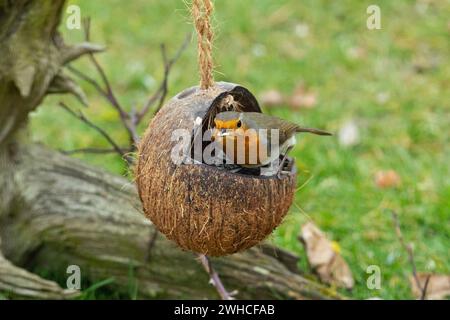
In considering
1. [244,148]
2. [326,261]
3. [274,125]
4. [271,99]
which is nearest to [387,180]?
[326,261]

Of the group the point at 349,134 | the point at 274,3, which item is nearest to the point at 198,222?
the point at 349,134

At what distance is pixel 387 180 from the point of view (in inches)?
174

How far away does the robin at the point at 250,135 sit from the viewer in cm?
243

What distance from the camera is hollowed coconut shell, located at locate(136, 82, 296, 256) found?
237 centimetres

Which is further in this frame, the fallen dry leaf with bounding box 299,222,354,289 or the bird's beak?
the fallen dry leaf with bounding box 299,222,354,289

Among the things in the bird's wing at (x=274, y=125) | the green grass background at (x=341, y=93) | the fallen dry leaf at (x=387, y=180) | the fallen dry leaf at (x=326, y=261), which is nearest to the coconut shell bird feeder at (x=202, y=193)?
the bird's wing at (x=274, y=125)

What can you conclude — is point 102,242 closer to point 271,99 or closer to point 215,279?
point 215,279

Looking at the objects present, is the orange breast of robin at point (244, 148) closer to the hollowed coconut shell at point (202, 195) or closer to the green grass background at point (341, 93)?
the hollowed coconut shell at point (202, 195)

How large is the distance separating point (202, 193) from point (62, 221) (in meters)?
1.33

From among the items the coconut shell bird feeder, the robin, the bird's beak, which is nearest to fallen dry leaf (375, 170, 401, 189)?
the robin

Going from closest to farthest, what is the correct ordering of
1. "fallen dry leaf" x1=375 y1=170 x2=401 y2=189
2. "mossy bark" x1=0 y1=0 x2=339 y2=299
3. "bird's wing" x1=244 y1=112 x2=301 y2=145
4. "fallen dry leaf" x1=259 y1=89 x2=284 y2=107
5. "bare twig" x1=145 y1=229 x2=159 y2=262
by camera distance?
"bird's wing" x1=244 y1=112 x2=301 y2=145 → "mossy bark" x1=0 y1=0 x2=339 y2=299 → "bare twig" x1=145 y1=229 x2=159 y2=262 → "fallen dry leaf" x1=375 y1=170 x2=401 y2=189 → "fallen dry leaf" x1=259 y1=89 x2=284 y2=107

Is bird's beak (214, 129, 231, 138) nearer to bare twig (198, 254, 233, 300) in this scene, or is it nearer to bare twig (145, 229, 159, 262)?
bare twig (198, 254, 233, 300)

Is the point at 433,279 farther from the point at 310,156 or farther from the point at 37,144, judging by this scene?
the point at 37,144

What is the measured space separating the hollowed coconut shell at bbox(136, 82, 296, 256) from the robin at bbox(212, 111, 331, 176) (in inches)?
2.7
